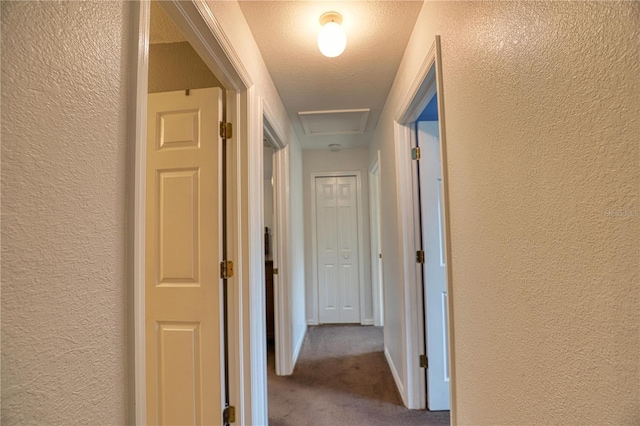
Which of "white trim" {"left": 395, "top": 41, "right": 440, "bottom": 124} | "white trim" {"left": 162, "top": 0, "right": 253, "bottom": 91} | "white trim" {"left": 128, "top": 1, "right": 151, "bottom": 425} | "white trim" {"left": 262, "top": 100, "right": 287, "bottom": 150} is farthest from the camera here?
"white trim" {"left": 262, "top": 100, "right": 287, "bottom": 150}

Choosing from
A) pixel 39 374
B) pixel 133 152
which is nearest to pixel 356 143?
pixel 133 152

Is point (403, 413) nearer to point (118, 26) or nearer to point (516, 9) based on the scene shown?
point (516, 9)

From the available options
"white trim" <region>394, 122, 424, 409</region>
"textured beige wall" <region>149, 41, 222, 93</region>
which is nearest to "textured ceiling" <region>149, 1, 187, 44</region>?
"textured beige wall" <region>149, 41, 222, 93</region>

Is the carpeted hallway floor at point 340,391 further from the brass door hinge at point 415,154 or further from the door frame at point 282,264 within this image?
the brass door hinge at point 415,154

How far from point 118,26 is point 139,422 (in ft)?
2.86

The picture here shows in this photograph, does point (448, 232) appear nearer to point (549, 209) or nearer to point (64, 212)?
point (549, 209)

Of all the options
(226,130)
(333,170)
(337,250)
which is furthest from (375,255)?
(226,130)

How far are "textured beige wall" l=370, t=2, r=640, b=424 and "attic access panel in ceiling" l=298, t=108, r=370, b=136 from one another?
5.64ft

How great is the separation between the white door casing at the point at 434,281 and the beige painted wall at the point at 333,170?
74.1 inches

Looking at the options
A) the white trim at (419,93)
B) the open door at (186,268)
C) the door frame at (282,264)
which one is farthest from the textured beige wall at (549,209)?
the door frame at (282,264)

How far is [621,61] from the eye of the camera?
0.48m

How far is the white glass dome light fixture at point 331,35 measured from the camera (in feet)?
4.83

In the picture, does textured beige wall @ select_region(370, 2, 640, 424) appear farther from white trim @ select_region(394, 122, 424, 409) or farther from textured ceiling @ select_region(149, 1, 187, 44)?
textured ceiling @ select_region(149, 1, 187, 44)

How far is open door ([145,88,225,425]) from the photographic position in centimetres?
148
